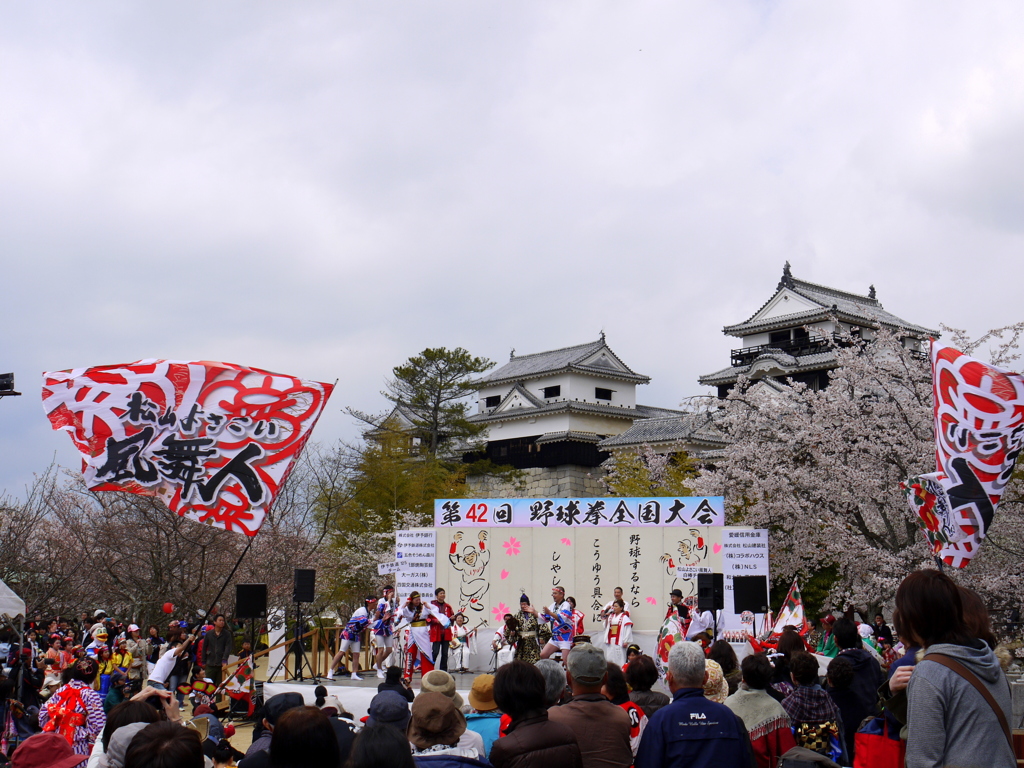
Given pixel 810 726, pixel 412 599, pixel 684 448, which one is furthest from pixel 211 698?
pixel 684 448

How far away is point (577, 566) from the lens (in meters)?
20.1

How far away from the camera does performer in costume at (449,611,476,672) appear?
18.8m

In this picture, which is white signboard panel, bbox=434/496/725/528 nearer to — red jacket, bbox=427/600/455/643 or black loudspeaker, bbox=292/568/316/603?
red jacket, bbox=427/600/455/643

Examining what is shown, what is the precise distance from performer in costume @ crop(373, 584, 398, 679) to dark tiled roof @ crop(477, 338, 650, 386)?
32.1 meters

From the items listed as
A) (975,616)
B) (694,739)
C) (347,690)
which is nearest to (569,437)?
(347,690)

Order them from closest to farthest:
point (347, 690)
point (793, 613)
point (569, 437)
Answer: point (347, 690) → point (793, 613) → point (569, 437)

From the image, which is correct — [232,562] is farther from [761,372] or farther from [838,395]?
[761,372]

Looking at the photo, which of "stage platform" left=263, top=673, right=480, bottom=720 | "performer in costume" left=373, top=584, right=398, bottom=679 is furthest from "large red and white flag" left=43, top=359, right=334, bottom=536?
"performer in costume" left=373, top=584, right=398, bottom=679

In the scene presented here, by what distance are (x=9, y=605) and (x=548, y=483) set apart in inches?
1280

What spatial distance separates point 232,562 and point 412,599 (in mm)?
8023

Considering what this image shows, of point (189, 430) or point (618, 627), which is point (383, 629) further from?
point (189, 430)

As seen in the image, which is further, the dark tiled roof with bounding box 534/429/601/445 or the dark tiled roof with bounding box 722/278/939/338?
the dark tiled roof with bounding box 534/429/601/445

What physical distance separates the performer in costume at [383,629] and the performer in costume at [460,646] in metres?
1.87

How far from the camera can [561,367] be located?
160 feet
